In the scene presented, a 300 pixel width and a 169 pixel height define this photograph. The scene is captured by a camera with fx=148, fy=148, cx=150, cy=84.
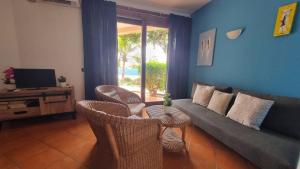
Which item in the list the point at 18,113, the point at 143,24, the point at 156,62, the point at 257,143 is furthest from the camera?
the point at 156,62

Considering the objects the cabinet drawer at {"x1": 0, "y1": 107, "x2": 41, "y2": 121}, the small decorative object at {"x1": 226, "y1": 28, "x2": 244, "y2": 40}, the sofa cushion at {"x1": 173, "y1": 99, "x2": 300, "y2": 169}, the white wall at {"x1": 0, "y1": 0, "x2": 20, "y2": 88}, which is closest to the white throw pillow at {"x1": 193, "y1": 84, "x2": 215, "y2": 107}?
the sofa cushion at {"x1": 173, "y1": 99, "x2": 300, "y2": 169}

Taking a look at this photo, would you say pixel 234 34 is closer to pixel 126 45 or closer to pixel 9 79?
pixel 126 45

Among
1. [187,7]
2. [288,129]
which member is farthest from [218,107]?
[187,7]

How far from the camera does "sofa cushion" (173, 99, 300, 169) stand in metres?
1.34

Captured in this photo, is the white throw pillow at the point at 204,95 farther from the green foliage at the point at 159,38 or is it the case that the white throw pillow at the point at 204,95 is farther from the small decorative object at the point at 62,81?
the small decorative object at the point at 62,81

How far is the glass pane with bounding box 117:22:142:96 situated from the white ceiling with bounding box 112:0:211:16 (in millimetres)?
512

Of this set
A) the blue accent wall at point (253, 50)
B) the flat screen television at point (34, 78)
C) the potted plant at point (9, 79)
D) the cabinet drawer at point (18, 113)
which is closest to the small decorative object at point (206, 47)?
the blue accent wall at point (253, 50)

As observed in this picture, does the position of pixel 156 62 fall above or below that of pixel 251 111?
above

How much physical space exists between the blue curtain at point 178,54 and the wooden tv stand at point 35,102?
8.08 feet

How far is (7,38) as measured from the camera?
2.69m

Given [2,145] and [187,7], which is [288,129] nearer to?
[187,7]

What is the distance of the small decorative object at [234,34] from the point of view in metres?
2.62

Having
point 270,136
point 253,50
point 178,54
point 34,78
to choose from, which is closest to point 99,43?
point 34,78

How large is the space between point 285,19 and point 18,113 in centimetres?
431
